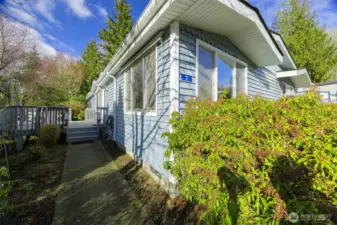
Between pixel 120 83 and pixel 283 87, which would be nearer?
pixel 120 83

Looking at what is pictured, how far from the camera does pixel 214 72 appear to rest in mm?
3969

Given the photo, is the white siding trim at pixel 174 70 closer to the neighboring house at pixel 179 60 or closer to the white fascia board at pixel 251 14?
the neighboring house at pixel 179 60

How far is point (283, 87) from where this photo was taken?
8852 millimetres

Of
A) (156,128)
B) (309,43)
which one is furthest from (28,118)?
(309,43)

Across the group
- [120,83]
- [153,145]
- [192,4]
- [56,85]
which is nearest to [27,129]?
[120,83]

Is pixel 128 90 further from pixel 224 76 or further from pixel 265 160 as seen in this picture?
pixel 265 160

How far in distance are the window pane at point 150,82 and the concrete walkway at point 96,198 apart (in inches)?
76.4

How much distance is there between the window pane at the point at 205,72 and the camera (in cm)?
369

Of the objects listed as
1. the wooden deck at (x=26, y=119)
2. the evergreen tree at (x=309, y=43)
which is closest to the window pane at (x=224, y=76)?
the wooden deck at (x=26, y=119)

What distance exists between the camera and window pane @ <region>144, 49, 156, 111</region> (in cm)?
400

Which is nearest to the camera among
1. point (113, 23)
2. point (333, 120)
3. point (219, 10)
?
point (333, 120)

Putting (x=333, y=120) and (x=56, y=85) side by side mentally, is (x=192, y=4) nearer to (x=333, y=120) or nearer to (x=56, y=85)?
(x=333, y=120)

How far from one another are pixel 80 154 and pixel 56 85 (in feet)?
61.7

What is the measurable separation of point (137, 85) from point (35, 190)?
3429mm
